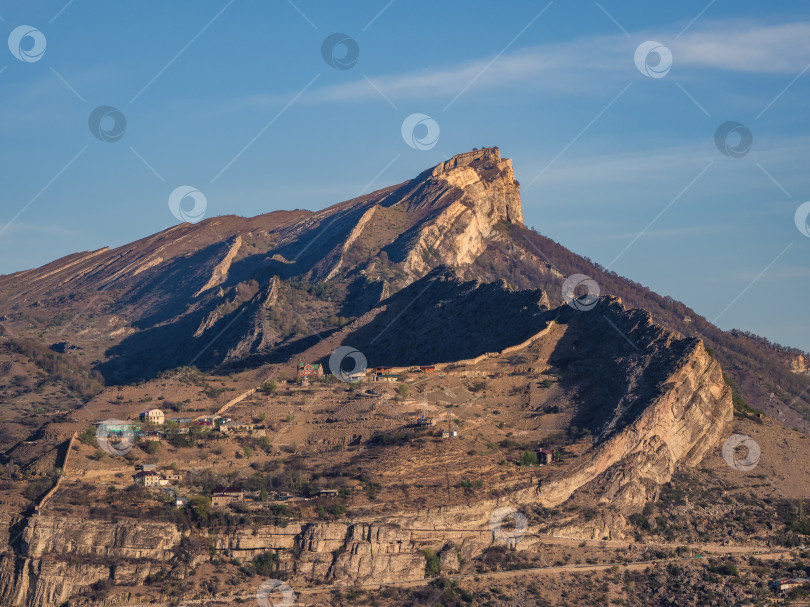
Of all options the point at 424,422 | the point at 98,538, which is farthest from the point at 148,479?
the point at 424,422

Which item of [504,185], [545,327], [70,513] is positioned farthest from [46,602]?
[504,185]

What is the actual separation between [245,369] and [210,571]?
157 ft

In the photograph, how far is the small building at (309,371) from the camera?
394ft

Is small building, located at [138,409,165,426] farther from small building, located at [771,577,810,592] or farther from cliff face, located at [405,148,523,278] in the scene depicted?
cliff face, located at [405,148,523,278]

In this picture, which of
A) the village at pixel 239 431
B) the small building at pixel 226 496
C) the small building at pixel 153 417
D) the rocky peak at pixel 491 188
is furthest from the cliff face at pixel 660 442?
the rocky peak at pixel 491 188

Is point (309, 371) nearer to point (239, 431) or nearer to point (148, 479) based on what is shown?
point (239, 431)

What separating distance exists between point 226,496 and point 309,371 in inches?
1199

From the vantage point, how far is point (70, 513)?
87.2m

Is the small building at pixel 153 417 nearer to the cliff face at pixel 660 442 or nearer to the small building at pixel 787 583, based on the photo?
the cliff face at pixel 660 442

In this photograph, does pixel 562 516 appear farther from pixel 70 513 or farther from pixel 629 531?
pixel 70 513

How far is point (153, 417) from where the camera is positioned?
355 feet

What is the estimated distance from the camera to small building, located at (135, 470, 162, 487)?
93.3 meters

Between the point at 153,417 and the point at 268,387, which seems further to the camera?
the point at 268,387

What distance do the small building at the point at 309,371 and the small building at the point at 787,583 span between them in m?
42.7
